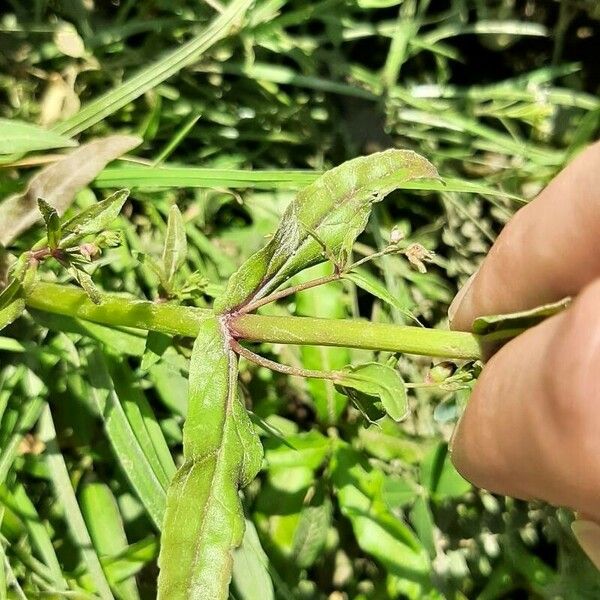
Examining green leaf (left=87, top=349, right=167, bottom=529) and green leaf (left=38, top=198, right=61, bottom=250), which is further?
green leaf (left=87, top=349, right=167, bottom=529)

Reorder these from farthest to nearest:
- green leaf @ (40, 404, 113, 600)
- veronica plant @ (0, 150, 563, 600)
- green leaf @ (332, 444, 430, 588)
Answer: green leaf @ (332, 444, 430, 588)
green leaf @ (40, 404, 113, 600)
veronica plant @ (0, 150, 563, 600)

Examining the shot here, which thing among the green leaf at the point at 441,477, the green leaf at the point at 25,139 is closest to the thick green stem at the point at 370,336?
the green leaf at the point at 25,139

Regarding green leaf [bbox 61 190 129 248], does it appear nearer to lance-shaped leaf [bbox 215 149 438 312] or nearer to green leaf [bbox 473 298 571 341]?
lance-shaped leaf [bbox 215 149 438 312]

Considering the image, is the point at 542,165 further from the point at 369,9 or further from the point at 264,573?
the point at 264,573

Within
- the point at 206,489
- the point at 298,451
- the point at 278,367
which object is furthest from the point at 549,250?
the point at 298,451

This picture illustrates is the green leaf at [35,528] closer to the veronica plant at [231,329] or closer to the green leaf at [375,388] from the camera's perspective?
the veronica plant at [231,329]

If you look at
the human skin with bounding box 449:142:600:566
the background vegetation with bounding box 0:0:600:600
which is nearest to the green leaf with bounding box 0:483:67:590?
the background vegetation with bounding box 0:0:600:600
